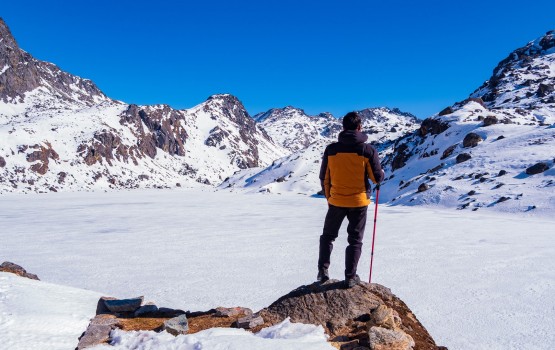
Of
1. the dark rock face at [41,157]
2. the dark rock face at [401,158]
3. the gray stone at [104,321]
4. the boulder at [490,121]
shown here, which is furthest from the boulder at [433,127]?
the dark rock face at [41,157]

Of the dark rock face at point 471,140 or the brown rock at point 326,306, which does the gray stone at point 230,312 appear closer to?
the brown rock at point 326,306

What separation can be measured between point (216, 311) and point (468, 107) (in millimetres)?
67569

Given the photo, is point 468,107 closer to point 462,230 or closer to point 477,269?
point 462,230

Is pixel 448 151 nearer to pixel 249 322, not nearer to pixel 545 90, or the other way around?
pixel 249 322

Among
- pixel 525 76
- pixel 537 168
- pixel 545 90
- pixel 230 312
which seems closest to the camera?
pixel 230 312

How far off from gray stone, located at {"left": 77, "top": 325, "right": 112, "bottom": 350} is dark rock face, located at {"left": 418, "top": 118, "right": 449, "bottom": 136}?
190ft

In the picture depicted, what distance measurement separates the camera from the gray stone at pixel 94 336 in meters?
4.91

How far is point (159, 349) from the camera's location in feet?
15.0

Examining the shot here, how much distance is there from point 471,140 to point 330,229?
147ft

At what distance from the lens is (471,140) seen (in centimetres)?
4522

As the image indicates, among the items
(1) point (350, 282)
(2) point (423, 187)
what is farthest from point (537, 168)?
(1) point (350, 282)

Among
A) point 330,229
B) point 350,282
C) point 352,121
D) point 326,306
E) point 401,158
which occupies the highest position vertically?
point 401,158

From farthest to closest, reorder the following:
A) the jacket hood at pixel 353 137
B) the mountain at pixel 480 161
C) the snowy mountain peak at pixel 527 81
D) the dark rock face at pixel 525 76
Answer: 1. the dark rock face at pixel 525 76
2. the snowy mountain peak at pixel 527 81
3. the mountain at pixel 480 161
4. the jacket hood at pixel 353 137

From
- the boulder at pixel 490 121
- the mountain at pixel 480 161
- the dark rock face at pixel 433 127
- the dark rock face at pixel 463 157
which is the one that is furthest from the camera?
the dark rock face at pixel 433 127
